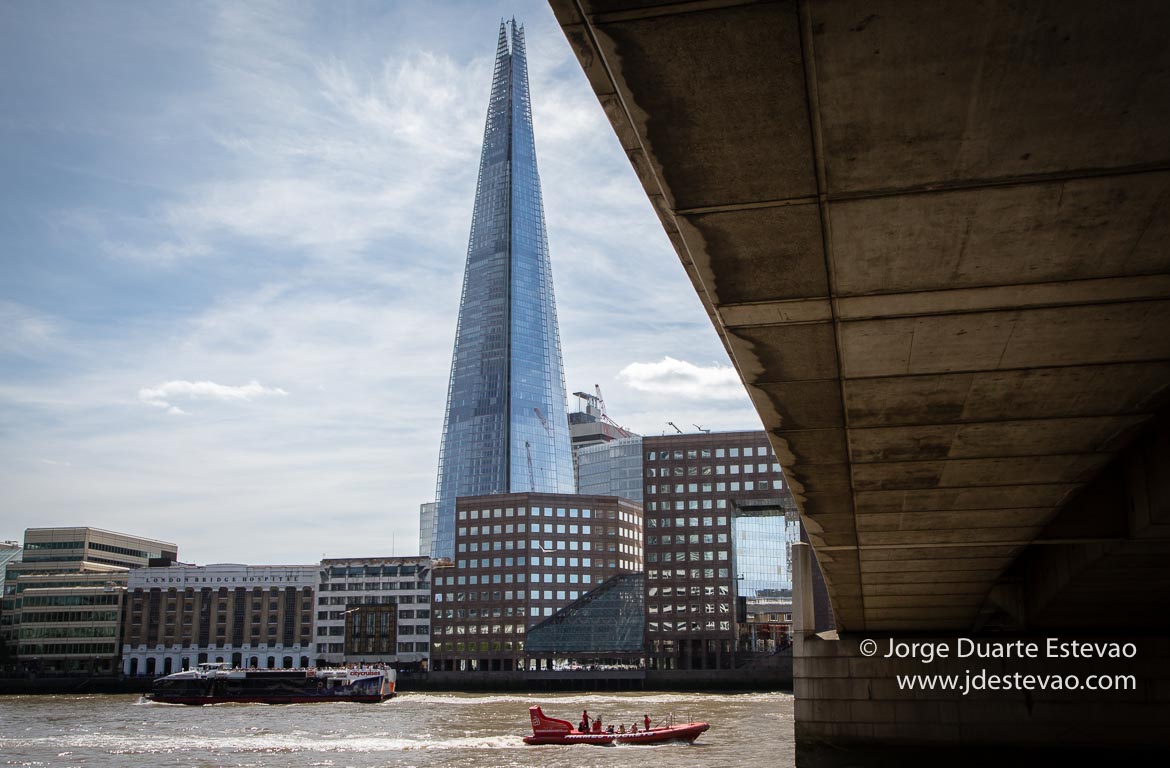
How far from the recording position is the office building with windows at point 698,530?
144m

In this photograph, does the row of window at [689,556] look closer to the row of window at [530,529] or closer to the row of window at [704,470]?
the row of window at [704,470]

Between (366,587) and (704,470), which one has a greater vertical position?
(704,470)

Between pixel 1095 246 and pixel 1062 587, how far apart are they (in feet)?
58.7

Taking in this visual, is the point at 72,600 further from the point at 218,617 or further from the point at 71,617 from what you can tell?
the point at 218,617

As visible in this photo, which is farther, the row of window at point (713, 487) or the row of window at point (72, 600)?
the row of window at point (72, 600)

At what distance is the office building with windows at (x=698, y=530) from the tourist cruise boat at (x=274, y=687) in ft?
153

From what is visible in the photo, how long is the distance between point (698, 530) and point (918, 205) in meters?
145

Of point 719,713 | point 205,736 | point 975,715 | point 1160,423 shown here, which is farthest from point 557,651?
point 1160,423

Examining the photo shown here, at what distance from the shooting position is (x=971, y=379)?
35.4 feet

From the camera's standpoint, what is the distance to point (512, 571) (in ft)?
500

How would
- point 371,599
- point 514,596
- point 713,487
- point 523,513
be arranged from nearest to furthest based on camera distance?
point 514,596, point 713,487, point 523,513, point 371,599

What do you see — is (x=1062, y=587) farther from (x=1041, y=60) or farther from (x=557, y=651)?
(x=557, y=651)

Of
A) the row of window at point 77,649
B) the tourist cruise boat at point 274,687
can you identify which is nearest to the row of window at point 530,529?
the tourist cruise boat at point 274,687

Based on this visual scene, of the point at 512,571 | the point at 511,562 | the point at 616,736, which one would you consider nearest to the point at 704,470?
the point at 511,562
